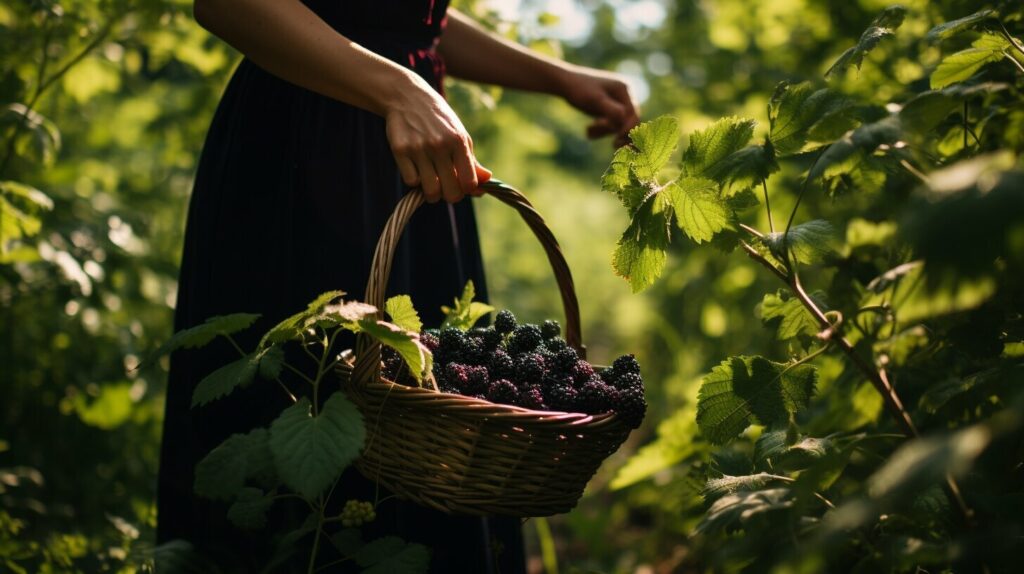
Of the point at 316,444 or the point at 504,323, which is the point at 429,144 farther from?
the point at 316,444

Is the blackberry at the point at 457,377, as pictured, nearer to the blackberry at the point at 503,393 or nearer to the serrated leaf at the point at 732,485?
the blackberry at the point at 503,393

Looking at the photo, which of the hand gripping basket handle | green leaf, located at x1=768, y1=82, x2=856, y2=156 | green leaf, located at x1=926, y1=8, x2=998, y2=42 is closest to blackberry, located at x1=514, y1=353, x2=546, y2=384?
the hand gripping basket handle

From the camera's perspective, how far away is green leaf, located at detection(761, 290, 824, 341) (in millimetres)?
1314

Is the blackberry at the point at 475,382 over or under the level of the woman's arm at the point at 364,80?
under

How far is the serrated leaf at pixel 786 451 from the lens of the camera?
3.77 feet

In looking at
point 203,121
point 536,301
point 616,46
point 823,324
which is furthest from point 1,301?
point 536,301

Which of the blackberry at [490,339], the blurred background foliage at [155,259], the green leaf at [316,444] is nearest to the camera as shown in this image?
the green leaf at [316,444]

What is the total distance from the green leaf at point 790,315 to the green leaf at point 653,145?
309mm

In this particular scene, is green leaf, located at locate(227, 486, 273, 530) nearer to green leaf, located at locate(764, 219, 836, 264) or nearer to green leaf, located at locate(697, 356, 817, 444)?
green leaf, located at locate(697, 356, 817, 444)

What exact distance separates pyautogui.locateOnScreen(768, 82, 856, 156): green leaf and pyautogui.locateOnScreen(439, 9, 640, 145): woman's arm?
72 centimetres

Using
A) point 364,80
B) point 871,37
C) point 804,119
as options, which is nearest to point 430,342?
point 364,80

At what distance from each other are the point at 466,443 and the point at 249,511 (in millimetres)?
352

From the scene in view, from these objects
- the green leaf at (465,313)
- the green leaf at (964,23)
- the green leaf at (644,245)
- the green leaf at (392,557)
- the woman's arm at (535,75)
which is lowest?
the green leaf at (392,557)

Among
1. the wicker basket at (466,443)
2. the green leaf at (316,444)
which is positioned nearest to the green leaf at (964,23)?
the wicker basket at (466,443)
